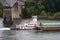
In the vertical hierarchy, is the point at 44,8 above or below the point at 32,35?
above

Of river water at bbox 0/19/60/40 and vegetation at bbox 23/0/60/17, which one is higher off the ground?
vegetation at bbox 23/0/60/17

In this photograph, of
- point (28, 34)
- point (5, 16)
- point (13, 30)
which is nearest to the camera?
point (28, 34)

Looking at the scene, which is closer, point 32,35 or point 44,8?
point 32,35

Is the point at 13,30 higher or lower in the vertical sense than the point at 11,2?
lower

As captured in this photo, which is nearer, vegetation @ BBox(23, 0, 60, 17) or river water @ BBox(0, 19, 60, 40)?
river water @ BBox(0, 19, 60, 40)

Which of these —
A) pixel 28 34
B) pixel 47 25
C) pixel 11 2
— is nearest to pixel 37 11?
pixel 11 2

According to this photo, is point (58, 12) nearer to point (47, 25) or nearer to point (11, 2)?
point (11, 2)

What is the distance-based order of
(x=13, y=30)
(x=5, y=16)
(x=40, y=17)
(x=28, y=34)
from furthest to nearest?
(x=40, y=17) → (x=5, y=16) → (x=13, y=30) → (x=28, y=34)

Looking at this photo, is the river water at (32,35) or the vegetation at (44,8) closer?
the river water at (32,35)

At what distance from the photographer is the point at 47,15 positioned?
47.7 m

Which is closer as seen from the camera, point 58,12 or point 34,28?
point 34,28

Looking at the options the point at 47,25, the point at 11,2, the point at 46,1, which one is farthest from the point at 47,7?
the point at 47,25

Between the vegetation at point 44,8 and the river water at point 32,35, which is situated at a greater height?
the vegetation at point 44,8

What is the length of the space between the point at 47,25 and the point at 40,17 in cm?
1776
